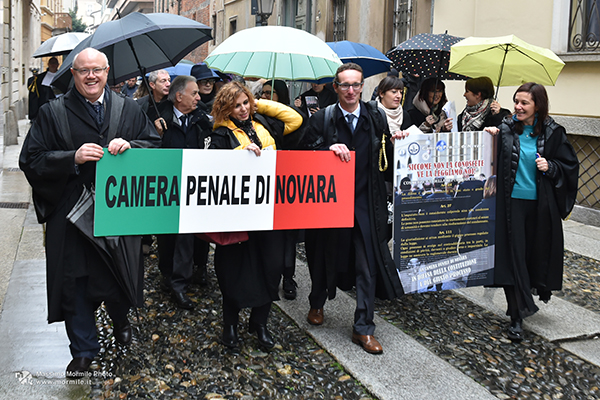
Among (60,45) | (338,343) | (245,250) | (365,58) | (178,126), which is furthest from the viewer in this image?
(365,58)

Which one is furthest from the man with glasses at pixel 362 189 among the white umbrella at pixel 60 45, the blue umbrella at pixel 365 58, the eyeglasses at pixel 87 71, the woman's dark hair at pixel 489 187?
the white umbrella at pixel 60 45

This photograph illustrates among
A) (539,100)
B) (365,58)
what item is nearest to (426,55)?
→ (365,58)

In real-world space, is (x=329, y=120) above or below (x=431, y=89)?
below

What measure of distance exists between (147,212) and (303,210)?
Result: 999 mm

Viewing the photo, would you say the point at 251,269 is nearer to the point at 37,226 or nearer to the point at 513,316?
the point at 513,316

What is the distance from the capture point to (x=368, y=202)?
441 cm

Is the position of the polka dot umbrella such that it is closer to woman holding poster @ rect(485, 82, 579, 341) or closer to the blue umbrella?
the blue umbrella

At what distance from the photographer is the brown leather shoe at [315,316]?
4738mm

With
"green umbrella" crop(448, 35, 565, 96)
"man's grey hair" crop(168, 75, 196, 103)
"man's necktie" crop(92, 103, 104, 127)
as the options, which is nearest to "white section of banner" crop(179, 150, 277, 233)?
"man's necktie" crop(92, 103, 104, 127)

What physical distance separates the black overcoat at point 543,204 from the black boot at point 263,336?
1.76 meters

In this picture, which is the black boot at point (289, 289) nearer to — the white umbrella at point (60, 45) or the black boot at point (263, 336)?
the black boot at point (263, 336)

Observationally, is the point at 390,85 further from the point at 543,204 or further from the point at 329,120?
the point at 543,204

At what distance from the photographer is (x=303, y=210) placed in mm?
4141

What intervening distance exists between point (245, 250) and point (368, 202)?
925 millimetres
